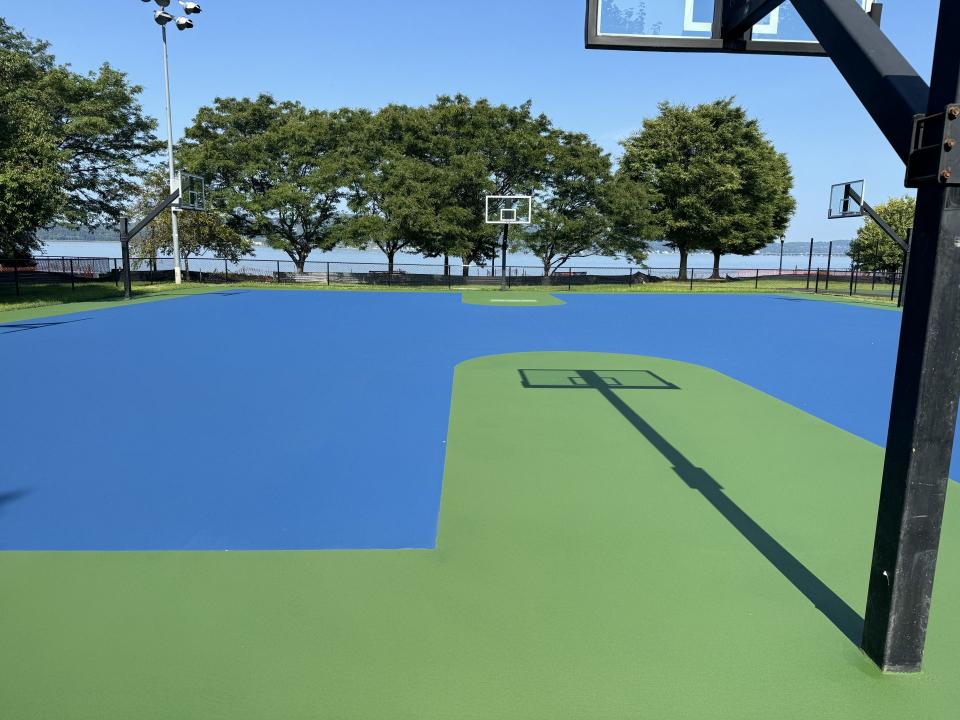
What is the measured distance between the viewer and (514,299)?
26219mm

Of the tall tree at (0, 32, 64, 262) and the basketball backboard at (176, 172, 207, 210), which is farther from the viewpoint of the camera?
the basketball backboard at (176, 172, 207, 210)

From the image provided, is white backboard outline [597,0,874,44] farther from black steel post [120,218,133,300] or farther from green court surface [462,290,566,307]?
black steel post [120,218,133,300]

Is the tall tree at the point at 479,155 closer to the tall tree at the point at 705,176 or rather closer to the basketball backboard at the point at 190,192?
the tall tree at the point at 705,176

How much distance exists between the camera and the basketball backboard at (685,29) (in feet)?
16.3

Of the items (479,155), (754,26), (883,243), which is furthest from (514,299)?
(883,243)

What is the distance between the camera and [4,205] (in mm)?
17344

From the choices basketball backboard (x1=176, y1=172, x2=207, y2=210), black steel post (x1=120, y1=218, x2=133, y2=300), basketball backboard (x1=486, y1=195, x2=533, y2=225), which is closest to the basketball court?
black steel post (x1=120, y1=218, x2=133, y2=300)

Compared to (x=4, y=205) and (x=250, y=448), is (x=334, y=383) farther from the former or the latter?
(x=4, y=205)

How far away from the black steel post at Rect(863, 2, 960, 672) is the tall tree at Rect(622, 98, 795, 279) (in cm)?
4125

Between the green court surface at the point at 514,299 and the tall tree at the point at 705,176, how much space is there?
16.7 meters

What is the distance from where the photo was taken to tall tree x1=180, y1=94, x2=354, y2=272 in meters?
36.1

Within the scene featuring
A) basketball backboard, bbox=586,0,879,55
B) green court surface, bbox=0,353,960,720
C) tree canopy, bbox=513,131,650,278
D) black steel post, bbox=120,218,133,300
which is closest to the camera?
green court surface, bbox=0,353,960,720

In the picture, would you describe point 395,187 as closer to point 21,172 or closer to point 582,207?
point 582,207

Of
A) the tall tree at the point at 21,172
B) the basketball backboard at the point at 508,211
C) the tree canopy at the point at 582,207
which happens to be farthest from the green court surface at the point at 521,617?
the tree canopy at the point at 582,207
